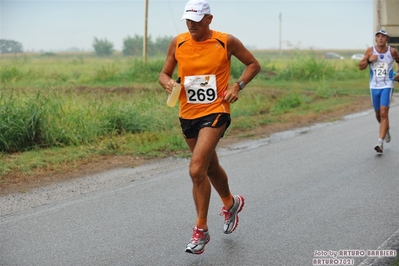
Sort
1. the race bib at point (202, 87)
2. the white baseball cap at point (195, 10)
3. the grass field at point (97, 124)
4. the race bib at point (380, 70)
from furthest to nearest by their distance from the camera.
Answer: the race bib at point (380, 70) < the grass field at point (97, 124) < the race bib at point (202, 87) < the white baseball cap at point (195, 10)

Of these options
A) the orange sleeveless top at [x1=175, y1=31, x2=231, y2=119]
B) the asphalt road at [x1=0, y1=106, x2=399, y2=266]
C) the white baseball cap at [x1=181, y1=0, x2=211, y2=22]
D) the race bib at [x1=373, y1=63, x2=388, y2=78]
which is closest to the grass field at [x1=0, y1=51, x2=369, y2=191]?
the asphalt road at [x1=0, y1=106, x2=399, y2=266]

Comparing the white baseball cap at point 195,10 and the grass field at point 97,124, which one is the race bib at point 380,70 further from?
the white baseball cap at point 195,10

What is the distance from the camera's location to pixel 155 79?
25125mm

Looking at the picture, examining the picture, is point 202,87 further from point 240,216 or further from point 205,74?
point 240,216

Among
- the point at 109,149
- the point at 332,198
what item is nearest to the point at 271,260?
the point at 332,198

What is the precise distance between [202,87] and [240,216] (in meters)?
1.69

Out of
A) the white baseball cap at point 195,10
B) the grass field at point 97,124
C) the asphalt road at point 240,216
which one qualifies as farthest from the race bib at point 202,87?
the grass field at point 97,124

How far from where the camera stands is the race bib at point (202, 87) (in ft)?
20.1

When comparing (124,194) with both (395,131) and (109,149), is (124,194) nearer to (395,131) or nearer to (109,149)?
(109,149)

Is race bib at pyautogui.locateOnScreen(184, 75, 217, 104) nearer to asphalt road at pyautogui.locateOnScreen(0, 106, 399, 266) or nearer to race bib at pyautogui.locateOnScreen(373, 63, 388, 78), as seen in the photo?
asphalt road at pyautogui.locateOnScreen(0, 106, 399, 266)

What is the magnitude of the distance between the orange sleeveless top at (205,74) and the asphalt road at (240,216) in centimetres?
117

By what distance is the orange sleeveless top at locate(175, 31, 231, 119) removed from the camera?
6137 mm

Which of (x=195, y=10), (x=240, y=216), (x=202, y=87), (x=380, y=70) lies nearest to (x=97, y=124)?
(x=380, y=70)

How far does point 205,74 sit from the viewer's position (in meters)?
6.13
